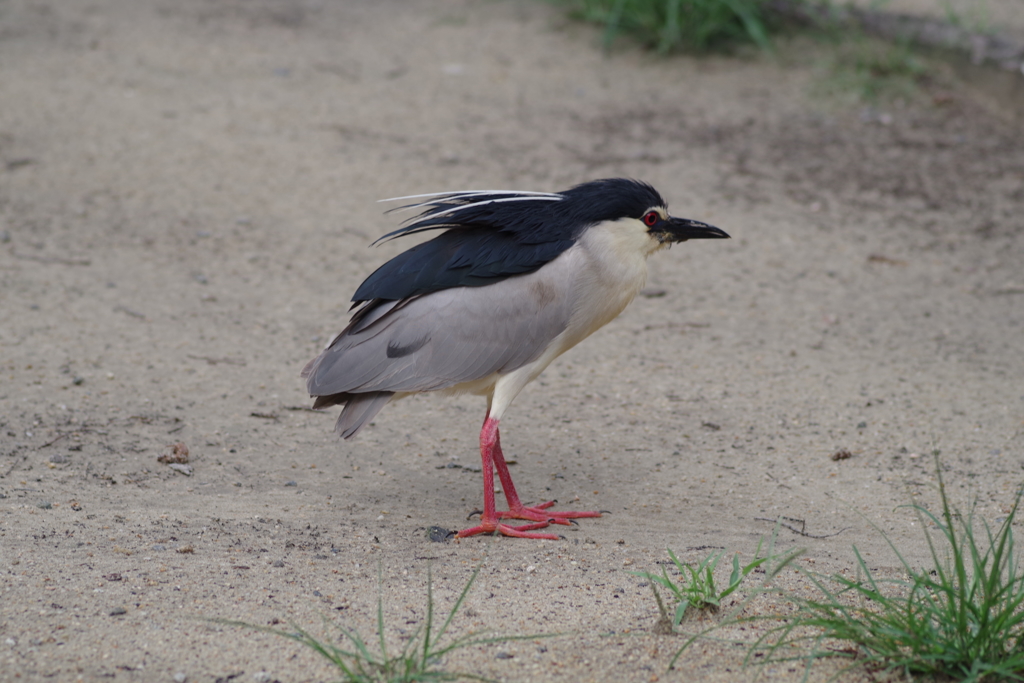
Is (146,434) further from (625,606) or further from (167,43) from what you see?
(167,43)

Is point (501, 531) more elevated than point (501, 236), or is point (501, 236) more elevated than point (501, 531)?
point (501, 236)

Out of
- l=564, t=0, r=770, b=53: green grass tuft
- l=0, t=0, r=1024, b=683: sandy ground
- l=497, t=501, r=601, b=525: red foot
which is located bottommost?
l=497, t=501, r=601, b=525: red foot

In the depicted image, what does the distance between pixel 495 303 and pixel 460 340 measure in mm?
187

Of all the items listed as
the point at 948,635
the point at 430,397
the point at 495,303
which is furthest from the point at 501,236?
the point at 948,635

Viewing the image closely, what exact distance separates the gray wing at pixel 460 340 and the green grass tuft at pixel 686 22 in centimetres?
568

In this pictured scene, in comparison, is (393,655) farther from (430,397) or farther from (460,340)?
(430,397)

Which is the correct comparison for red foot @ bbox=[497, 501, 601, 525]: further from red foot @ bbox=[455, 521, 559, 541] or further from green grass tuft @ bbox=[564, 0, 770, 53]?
green grass tuft @ bbox=[564, 0, 770, 53]

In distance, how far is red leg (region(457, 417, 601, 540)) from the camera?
3.58 m

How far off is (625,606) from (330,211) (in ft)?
14.0

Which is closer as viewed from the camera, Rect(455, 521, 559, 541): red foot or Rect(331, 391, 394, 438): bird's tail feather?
Rect(455, 521, 559, 541): red foot

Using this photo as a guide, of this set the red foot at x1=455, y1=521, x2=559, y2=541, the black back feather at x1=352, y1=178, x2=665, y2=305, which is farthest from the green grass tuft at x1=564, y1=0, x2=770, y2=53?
the red foot at x1=455, y1=521, x2=559, y2=541

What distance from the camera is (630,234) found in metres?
3.73

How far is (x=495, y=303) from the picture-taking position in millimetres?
3639

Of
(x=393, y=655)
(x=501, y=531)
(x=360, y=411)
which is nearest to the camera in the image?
(x=393, y=655)
